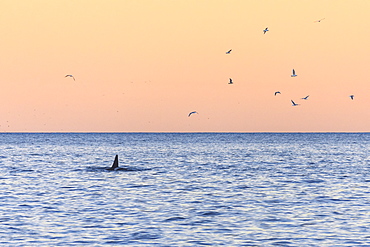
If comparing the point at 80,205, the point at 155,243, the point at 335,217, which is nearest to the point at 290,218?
the point at 335,217

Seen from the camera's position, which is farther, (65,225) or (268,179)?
(268,179)

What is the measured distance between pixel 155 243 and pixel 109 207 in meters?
9.85

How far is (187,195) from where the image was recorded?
38.1m

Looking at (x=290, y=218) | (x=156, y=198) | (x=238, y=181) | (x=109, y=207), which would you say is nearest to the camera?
(x=290, y=218)

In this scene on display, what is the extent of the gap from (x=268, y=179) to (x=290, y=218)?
→ 21.4 metres

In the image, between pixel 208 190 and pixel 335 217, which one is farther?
pixel 208 190

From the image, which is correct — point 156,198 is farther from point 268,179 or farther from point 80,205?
point 268,179

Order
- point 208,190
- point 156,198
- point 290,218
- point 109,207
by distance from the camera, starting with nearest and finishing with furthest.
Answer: point 290,218
point 109,207
point 156,198
point 208,190

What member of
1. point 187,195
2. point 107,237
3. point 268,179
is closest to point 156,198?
point 187,195

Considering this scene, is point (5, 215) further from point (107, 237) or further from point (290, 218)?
point (290, 218)

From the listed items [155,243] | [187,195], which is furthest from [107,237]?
[187,195]

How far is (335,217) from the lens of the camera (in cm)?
2920

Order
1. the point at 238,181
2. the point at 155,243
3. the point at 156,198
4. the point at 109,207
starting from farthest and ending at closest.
Result: 1. the point at 238,181
2. the point at 156,198
3. the point at 109,207
4. the point at 155,243

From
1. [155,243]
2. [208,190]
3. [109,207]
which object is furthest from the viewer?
[208,190]
